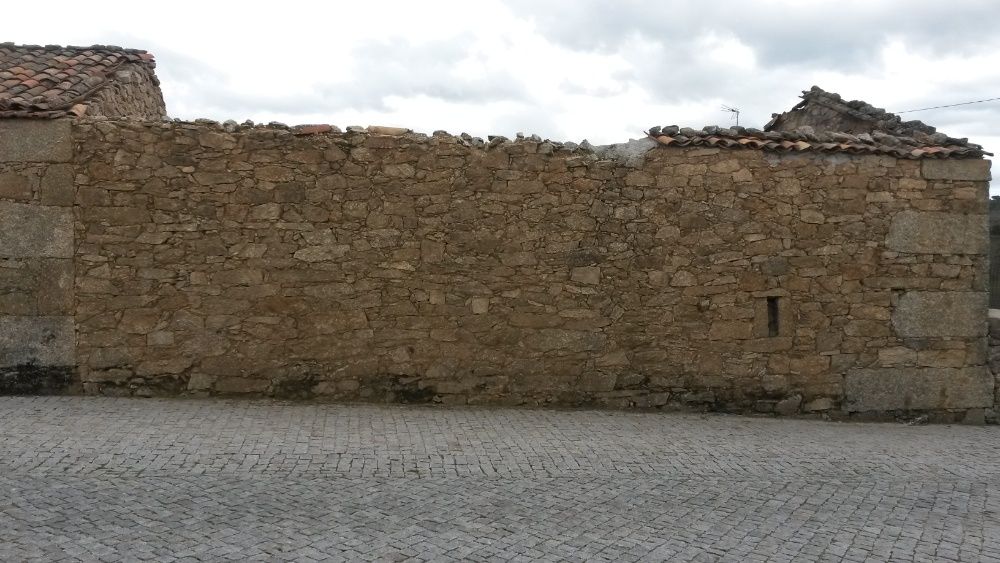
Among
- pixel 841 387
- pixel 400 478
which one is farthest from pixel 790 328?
pixel 400 478

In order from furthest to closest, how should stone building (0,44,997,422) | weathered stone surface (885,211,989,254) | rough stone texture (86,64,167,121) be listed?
1. weathered stone surface (885,211,989,254)
2. rough stone texture (86,64,167,121)
3. stone building (0,44,997,422)

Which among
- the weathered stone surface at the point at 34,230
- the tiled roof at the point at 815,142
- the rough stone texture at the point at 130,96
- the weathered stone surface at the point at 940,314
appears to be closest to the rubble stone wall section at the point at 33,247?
the weathered stone surface at the point at 34,230

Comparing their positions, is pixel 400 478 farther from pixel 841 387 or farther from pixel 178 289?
pixel 841 387

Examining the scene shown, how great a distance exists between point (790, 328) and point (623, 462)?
3252 millimetres

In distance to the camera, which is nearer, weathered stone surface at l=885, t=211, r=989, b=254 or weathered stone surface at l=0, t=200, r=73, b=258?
weathered stone surface at l=0, t=200, r=73, b=258

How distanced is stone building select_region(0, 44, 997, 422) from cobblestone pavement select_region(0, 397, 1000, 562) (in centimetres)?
62

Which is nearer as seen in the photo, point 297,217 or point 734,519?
point 734,519

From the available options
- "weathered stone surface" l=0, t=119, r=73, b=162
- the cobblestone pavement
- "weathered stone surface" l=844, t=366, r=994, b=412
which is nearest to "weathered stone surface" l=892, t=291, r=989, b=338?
"weathered stone surface" l=844, t=366, r=994, b=412

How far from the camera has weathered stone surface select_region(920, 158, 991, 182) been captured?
8281 millimetres

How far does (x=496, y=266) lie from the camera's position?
25.5 feet

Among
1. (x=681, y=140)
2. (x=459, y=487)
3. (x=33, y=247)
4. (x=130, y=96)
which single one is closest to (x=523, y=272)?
(x=681, y=140)

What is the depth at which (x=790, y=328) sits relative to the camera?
26.9ft

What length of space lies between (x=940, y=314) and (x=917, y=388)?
0.85 metres

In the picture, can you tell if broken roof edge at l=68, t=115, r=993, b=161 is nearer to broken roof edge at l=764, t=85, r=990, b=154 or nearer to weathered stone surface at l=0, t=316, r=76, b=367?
broken roof edge at l=764, t=85, r=990, b=154
